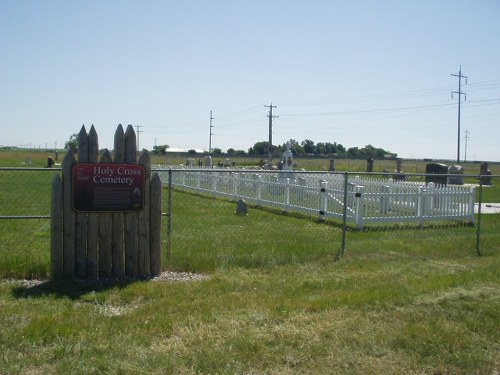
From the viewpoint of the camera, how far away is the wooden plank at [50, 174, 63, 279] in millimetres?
7559

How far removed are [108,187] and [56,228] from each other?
0.85 m

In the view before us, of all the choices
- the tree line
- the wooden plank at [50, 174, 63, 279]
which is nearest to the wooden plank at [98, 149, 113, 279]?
the wooden plank at [50, 174, 63, 279]

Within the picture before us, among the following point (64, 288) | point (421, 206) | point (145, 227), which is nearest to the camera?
point (64, 288)

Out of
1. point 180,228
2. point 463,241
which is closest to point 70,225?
point 180,228

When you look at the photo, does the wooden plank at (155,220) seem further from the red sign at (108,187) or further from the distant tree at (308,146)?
the distant tree at (308,146)

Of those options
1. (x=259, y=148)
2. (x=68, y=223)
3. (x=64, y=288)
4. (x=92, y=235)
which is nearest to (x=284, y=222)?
(x=92, y=235)

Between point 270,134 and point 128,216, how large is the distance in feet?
189

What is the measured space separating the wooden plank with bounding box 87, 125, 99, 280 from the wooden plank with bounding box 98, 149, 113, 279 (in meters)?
0.07

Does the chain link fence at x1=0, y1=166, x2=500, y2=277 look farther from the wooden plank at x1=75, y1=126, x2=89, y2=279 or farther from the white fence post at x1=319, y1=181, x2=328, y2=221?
the wooden plank at x1=75, y1=126, x2=89, y2=279

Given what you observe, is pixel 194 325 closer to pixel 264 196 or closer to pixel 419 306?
pixel 419 306

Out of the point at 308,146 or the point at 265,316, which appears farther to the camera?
the point at 308,146

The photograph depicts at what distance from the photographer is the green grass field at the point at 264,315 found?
4.86 m

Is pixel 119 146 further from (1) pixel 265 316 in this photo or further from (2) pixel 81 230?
(1) pixel 265 316

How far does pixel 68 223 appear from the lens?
760 cm
